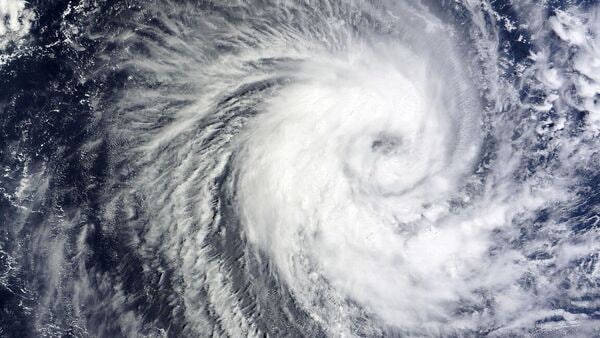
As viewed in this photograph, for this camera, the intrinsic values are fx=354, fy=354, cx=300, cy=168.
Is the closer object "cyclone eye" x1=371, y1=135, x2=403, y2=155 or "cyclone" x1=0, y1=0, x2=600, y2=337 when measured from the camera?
"cyclone" x1=0, y1=0, x2=600, y2=337

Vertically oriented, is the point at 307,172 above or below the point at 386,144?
below

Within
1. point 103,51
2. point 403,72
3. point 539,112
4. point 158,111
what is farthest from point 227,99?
point 539,112

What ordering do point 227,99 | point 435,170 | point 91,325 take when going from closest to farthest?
point 91,325 < point 227,99 < point 435,170

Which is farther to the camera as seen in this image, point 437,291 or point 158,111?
point 437,291

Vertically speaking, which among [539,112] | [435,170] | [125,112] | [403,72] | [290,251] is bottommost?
[290,251]

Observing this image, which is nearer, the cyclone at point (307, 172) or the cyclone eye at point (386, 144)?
the cyclone at point (307, 172)

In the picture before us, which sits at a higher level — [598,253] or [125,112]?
[598,253]

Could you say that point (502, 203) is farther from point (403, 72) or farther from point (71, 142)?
point (71, 142)

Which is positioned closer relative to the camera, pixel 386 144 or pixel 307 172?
pixel 307 172
